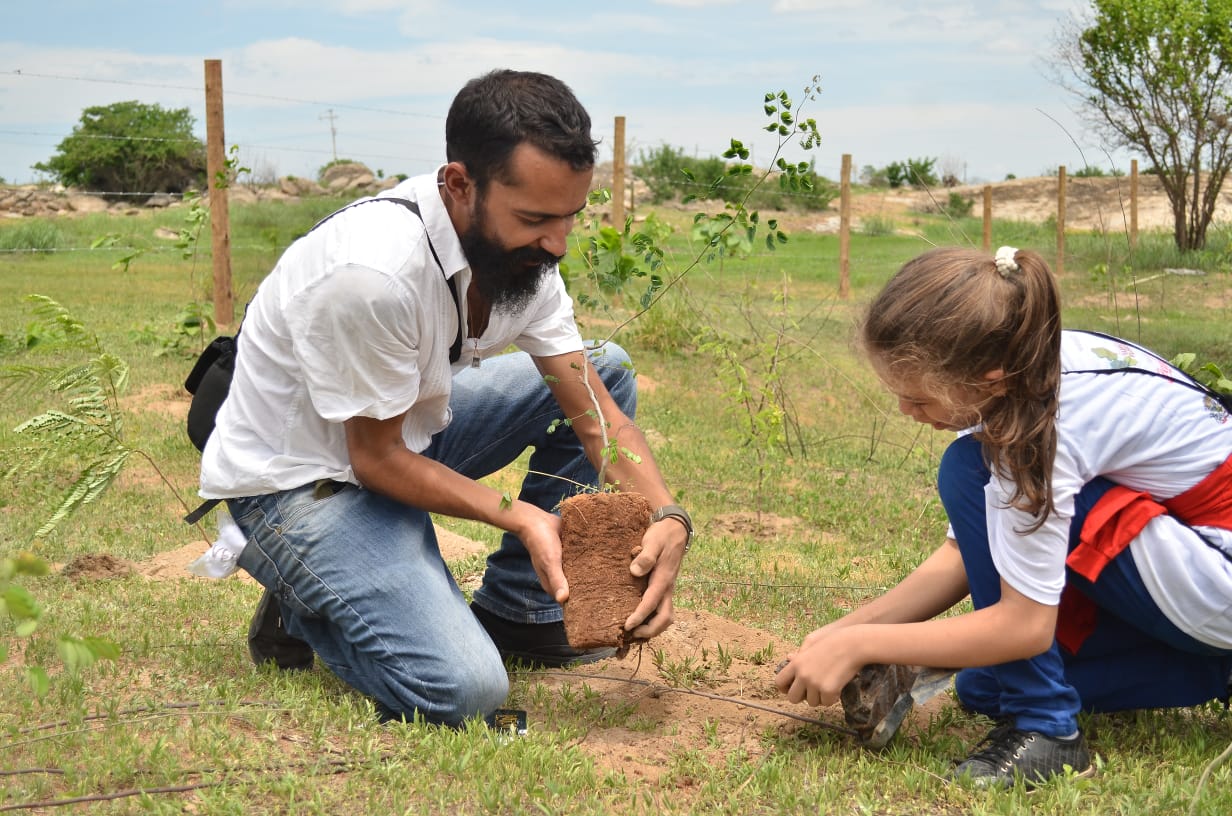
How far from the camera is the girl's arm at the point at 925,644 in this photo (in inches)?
90.4

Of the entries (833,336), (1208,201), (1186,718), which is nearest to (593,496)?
(1186,718)

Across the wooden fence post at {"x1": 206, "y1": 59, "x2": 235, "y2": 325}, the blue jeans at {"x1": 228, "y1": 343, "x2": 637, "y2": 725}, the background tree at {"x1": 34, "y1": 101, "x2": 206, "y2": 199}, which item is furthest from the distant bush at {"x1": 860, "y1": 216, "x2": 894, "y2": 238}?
the blue jeans at {"x1": 228, "y1": 343, "x2": 637, "y2": 725}

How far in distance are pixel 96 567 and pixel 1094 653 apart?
10.5 feet

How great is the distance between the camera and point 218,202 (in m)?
9.09

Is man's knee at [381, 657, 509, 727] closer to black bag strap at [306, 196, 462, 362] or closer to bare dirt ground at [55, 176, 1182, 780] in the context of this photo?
bare dirt ground at [55, 176, 1182, 780]

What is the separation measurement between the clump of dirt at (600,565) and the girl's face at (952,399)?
30.0 inches

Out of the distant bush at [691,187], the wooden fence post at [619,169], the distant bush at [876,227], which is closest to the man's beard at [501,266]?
the wooden fence post at [619,169]

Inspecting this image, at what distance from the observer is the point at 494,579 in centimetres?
337

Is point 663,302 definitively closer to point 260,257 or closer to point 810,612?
point 260,257

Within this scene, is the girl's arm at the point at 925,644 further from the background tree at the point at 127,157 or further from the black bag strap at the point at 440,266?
the background tree at the point at 127,157

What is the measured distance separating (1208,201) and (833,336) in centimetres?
1000

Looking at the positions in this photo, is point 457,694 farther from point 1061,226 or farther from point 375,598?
point 1061,226

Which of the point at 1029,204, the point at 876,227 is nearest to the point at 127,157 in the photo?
A: the point at 876,227

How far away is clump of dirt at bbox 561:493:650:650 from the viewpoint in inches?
107
